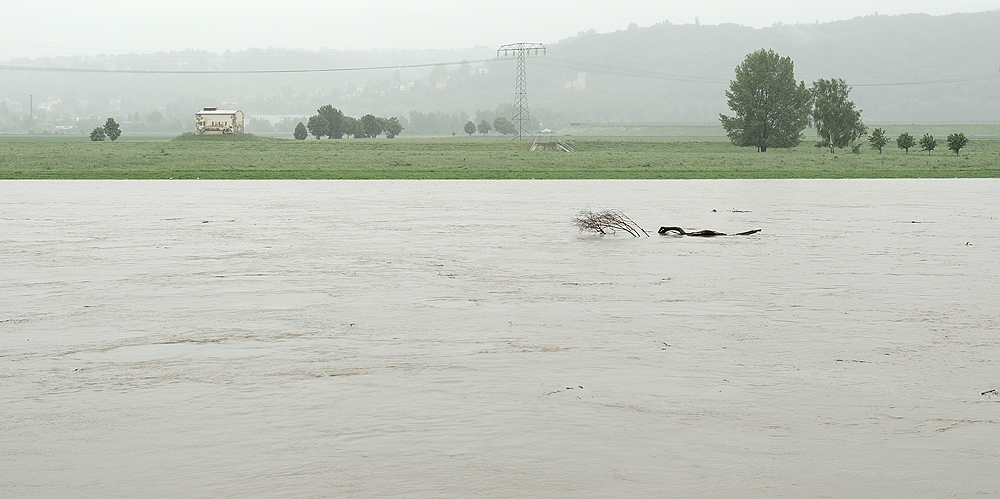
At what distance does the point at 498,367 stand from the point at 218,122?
15439cm

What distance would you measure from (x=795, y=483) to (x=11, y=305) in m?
10.4

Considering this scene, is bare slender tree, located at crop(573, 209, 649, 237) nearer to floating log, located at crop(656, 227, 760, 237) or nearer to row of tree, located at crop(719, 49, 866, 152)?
floating log, located at crop(656, 227, 760, 237)

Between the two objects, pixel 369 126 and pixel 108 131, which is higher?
pixel 369 126

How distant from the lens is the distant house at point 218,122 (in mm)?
153875

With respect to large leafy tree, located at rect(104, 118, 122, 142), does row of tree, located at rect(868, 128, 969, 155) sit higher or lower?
lower

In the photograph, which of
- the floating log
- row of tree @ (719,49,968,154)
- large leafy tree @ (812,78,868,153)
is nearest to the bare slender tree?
the floating log

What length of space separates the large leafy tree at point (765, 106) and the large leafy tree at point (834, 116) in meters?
3.34

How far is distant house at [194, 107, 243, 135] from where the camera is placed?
6058 inches

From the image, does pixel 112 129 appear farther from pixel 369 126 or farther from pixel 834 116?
pixel 834 116

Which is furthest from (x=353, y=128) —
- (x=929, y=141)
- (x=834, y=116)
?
(x=929, y=141)

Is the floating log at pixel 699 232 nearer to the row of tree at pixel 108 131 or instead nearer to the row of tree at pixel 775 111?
the row of tree at pixel 775 111

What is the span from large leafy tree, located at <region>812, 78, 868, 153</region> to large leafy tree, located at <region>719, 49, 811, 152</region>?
10.9 feet

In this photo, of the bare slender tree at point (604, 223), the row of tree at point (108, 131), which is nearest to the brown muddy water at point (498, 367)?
the bare slender tree at point (604, 223)

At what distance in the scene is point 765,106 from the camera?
106 metres
